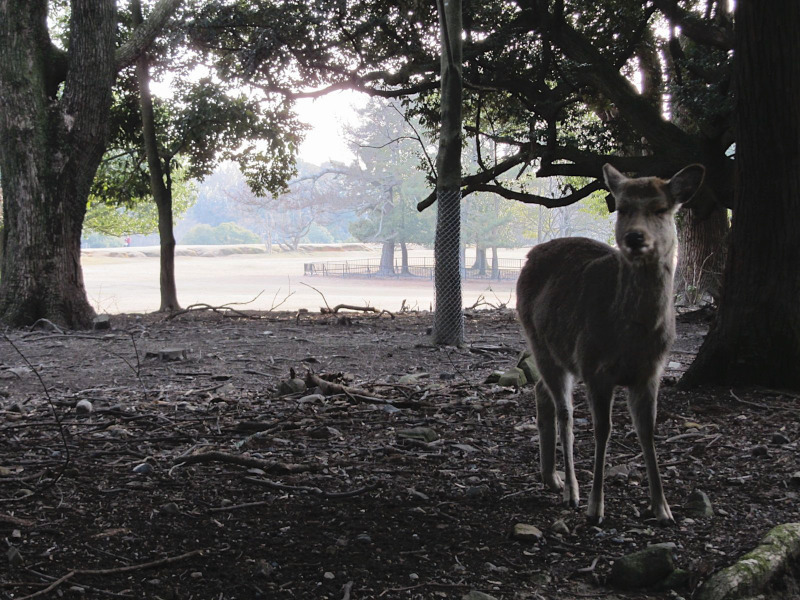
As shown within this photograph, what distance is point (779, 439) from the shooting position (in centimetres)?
491

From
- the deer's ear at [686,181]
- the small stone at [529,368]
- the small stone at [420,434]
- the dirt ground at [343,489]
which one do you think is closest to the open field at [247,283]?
the small stone at [529,368]

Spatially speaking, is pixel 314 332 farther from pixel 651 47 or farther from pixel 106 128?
pixel 651 47

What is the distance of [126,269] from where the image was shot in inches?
1817

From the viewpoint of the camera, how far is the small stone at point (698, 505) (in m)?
3.87

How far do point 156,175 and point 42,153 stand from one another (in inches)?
168

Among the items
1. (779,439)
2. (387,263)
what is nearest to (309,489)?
(779,439)

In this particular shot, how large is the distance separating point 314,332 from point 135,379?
4.49 meters

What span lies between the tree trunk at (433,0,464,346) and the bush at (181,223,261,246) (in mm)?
54764

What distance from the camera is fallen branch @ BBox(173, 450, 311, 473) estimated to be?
4.46m

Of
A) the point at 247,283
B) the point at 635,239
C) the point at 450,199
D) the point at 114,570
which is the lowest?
the point at 247,283

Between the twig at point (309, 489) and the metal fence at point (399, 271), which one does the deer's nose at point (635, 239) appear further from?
the metal fence at point (399, 271)

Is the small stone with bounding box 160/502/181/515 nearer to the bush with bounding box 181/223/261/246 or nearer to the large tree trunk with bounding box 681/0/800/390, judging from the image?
the large tree trunk with bounding box 681/0/800/390

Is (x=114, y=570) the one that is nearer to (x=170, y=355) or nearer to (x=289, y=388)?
(x=289, y=388)

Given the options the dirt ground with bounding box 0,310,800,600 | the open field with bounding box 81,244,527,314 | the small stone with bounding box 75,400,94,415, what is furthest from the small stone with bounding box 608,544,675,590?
the open field with bounding box 81,244,527,314
